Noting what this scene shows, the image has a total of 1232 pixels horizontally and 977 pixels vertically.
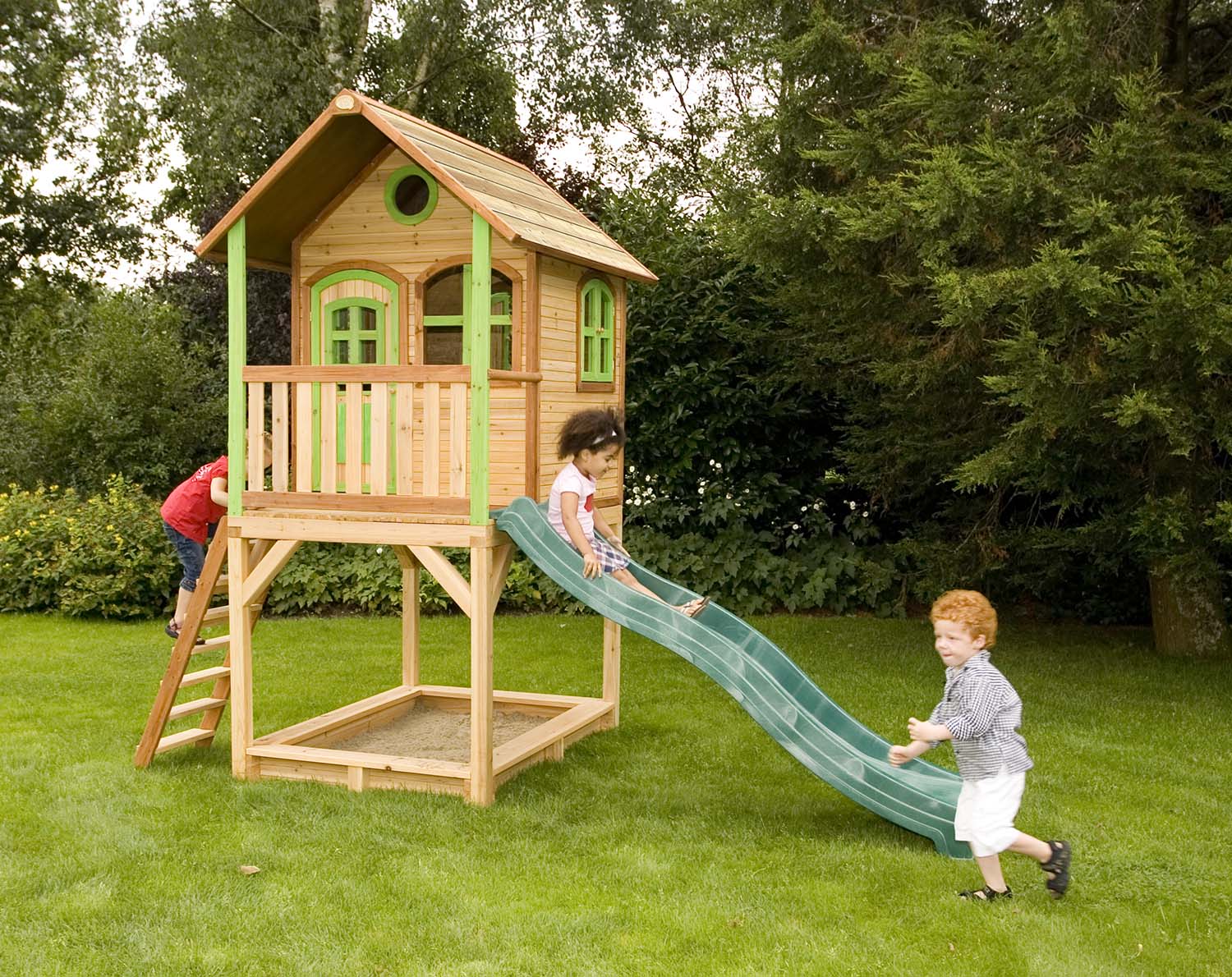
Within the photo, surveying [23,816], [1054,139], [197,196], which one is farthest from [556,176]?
[23,816]

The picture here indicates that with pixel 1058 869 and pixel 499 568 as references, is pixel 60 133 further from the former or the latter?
pixel 1058 869

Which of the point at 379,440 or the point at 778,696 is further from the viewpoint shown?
the point at 379,440

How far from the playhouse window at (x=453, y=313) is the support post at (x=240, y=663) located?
5.28 feet

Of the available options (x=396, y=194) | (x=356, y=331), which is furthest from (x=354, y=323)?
(x=396, y=194)

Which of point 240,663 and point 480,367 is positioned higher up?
point 480,367

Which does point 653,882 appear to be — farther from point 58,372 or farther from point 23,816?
point 58,372

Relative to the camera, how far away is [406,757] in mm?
6652

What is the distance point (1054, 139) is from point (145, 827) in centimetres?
714

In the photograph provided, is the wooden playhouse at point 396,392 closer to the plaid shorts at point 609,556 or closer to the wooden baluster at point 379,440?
the wooden baluster at point 379,440

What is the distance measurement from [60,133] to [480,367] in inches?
714

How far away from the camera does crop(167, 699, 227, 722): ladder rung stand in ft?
21.7

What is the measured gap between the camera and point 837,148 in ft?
30.1

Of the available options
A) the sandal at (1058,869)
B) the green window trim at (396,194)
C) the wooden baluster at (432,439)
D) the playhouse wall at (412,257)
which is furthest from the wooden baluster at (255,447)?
the sandal at (1058,869)

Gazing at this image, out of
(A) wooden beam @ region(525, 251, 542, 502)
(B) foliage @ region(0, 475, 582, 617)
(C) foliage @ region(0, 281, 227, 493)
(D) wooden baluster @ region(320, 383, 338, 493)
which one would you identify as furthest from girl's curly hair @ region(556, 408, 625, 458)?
(C) foliage @ region(0, 281, 227, 493)
